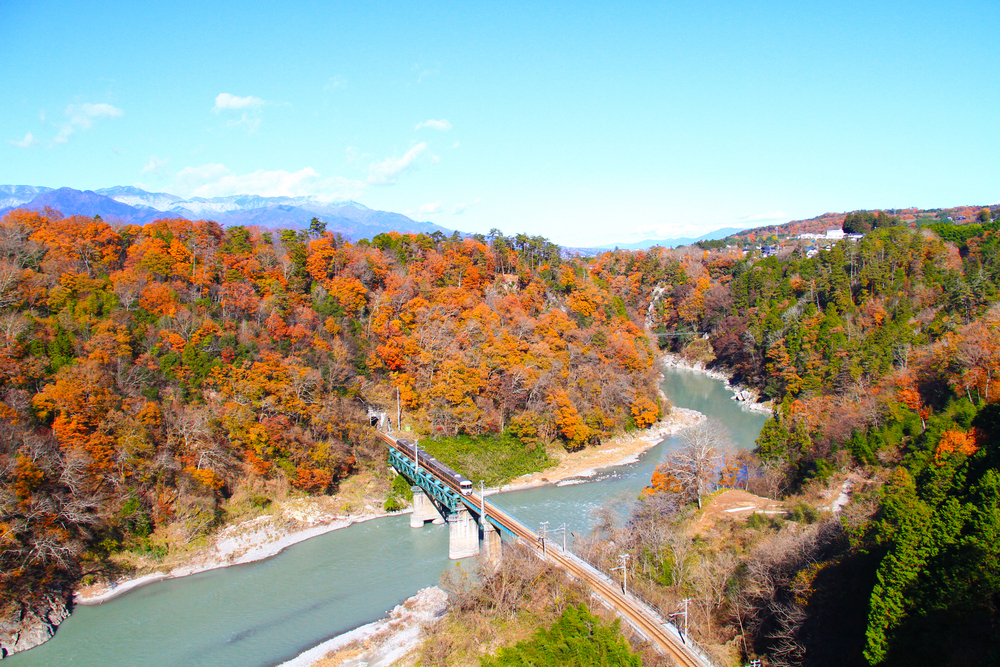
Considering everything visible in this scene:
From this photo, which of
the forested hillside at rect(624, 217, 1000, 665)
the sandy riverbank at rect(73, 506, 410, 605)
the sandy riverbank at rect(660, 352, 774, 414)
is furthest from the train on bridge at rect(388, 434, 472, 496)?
the sandy riverbank at rect(660, 352, 774, 414)

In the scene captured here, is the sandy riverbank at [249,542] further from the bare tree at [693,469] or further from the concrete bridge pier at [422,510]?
the bare tree at [693,469]

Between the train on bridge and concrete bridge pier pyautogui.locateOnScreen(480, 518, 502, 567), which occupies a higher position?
the train on bridge

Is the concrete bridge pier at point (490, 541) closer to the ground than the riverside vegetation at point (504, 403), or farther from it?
closer to the ground

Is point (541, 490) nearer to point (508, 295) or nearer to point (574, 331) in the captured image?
point (574, 331)

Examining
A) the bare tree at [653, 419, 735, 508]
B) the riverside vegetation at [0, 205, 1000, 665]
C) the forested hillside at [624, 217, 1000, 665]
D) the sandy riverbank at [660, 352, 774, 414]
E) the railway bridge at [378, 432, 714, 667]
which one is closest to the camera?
the forested hillside at [624, 217, 1000, 665]

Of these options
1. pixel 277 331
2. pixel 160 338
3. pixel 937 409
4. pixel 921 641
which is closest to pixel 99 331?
pixel 160 338

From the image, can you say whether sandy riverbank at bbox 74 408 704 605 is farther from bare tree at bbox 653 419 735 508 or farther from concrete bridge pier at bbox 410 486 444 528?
bare tree at bbox 653 419 735 508

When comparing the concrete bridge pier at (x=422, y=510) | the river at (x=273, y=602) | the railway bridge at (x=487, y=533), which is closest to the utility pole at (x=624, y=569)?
the railway bridge at (x=487, y=533)
